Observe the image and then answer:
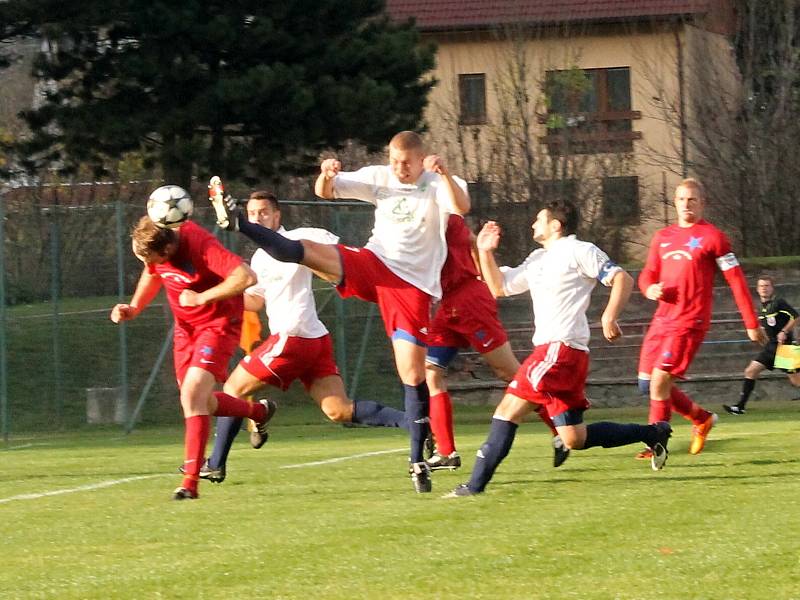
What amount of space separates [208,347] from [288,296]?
2237 mm

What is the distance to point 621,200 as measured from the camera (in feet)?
93.0

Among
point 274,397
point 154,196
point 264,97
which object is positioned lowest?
point 274,397

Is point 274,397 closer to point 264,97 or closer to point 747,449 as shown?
point 264,97

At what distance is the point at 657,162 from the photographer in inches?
1172

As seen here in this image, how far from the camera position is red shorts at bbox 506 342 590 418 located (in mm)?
Answer: 8695

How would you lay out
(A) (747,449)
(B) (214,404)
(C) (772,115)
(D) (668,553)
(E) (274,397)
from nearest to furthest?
(D) (668,553), (B) (214,404), (A) (747,449), (E) (274,397), (C) (772,115)

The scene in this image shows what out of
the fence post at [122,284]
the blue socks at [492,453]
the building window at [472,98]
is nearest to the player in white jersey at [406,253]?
the blue socks at [492,453]

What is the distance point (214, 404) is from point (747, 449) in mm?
4296

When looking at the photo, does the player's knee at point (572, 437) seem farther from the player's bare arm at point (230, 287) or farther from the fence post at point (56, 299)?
the fence post at point (56, 299)

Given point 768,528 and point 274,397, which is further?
Answer: point 274,397

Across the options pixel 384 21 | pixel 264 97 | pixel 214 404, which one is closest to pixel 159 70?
pixel 264 97

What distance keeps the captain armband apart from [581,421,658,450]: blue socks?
1766mm

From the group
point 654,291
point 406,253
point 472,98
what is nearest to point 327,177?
point 406,253

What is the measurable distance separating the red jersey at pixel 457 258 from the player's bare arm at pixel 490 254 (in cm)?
189
